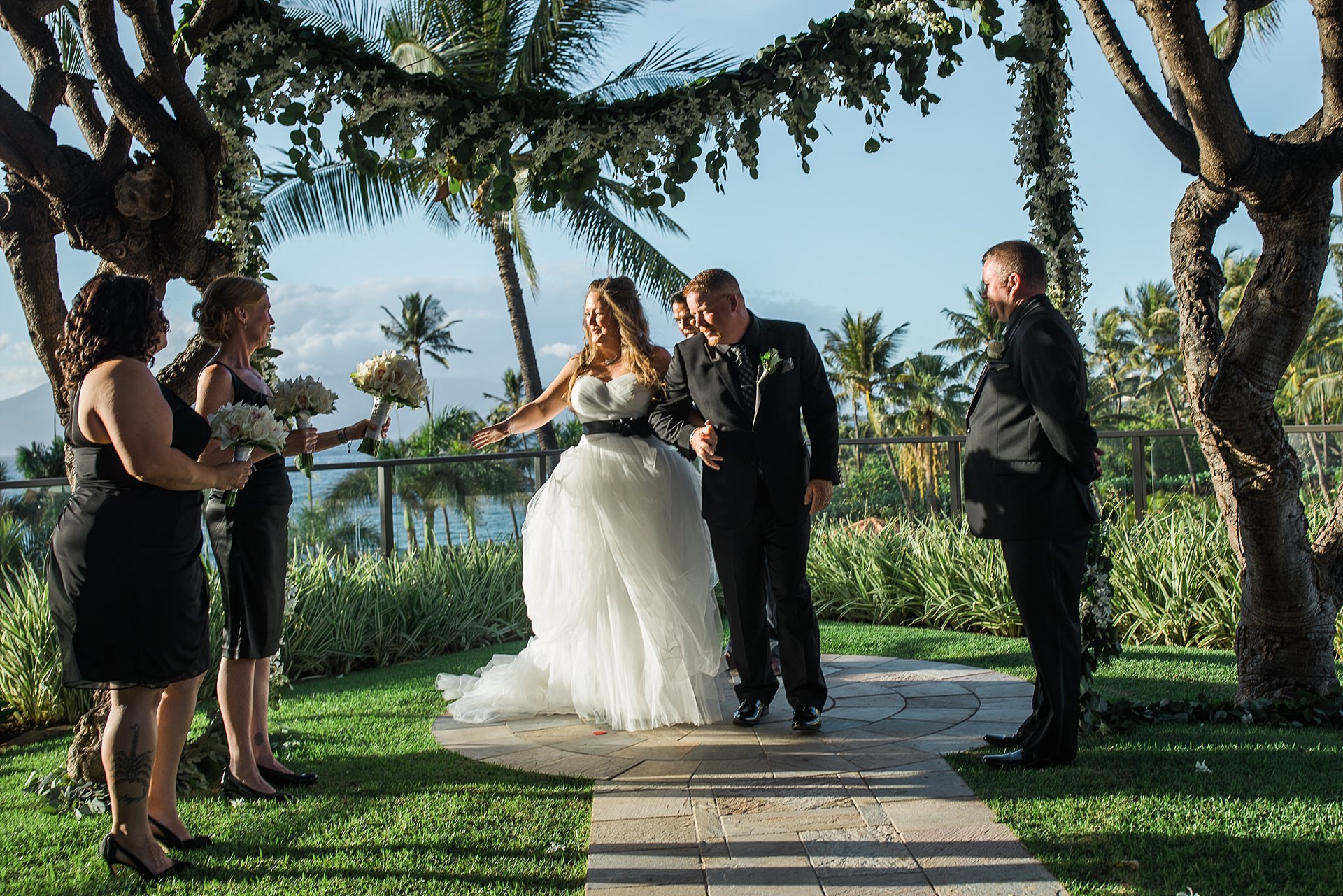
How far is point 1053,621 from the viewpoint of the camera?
13.7 feet

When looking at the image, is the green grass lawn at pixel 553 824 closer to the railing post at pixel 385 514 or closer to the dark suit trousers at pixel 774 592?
the dark suit trousers at pixel 774 592

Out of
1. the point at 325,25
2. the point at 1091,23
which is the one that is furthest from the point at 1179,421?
the point at 1091,23

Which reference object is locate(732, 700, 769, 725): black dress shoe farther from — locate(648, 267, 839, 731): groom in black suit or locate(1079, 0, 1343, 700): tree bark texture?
locate(1079, 0, 1343, 700): tree bark texture

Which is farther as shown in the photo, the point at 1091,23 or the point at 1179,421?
the point at 1179,421

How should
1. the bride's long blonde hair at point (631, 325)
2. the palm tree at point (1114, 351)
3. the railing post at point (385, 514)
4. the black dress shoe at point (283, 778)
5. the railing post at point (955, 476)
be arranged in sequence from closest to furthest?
the black dress shoe at point (283, 778), the bride's long blonde hair at point (631, 325), the railing post at point (385, 514), the railing post at point (955, 476), the palm tree at point (1114, 351)

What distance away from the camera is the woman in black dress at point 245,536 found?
408 cm

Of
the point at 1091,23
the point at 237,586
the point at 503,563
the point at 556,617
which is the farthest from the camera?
the point at 503,563

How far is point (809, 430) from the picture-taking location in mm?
4945

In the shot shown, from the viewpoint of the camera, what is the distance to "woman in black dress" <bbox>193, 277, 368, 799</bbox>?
4.08 metres

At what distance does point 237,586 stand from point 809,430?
257 centimetres

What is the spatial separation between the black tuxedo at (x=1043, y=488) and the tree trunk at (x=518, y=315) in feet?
56.3

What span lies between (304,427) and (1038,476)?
2972mm

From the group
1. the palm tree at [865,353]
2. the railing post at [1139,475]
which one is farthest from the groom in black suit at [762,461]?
the palm tree at [865,353]

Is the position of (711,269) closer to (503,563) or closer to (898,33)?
(898,33)
